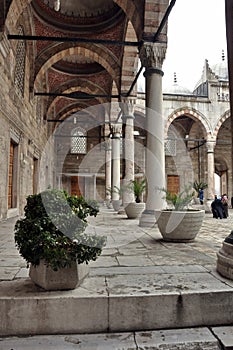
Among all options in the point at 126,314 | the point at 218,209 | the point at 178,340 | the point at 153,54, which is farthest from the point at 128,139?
the point at 178,340

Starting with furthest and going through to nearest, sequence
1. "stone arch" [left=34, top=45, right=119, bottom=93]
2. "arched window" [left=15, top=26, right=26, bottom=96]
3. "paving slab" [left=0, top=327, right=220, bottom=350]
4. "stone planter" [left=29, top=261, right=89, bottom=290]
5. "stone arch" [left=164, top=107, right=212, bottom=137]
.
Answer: "stone arch" [left=164, top=107, right=212, bottom=137], "stone arch" [left=34, top=45, right=119, bottom=93], "arched window" [left=15, top=26, right=26, bottom=96], "stone planter" [left=29, top=261, right=89, bottom=290], "paving slab" [left=0, top=327, right=220, bottom=350]

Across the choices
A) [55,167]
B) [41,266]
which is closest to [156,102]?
[41,266]

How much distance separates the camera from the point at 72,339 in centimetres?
189

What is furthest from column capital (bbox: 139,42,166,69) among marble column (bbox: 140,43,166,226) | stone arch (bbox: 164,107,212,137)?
stone arch (bbox: 164,107,212,137)

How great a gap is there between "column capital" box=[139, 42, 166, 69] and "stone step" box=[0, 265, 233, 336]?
5.84m

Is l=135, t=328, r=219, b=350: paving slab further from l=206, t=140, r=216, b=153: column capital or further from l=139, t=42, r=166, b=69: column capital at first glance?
l=206, t=140, r=216, b=153: column capital

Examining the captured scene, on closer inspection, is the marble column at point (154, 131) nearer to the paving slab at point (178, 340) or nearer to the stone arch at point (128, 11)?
the stone arch at point (128, 11)

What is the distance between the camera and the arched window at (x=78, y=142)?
23609 millimetres

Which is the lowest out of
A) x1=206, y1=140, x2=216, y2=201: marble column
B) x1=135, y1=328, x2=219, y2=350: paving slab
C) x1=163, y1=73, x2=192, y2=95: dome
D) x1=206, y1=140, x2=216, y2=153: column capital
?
x1=135, y1=328, x2=219, y2=350: paving slab

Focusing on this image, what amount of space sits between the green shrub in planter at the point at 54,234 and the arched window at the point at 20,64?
779 cm

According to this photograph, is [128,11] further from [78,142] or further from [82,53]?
[78,142]

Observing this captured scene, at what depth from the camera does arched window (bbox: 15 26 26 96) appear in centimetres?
906

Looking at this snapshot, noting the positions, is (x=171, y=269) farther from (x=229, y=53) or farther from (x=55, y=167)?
(x=55, y=167)

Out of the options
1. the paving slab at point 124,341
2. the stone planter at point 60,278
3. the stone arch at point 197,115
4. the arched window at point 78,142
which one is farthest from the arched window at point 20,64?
the arched window at point 78,142
